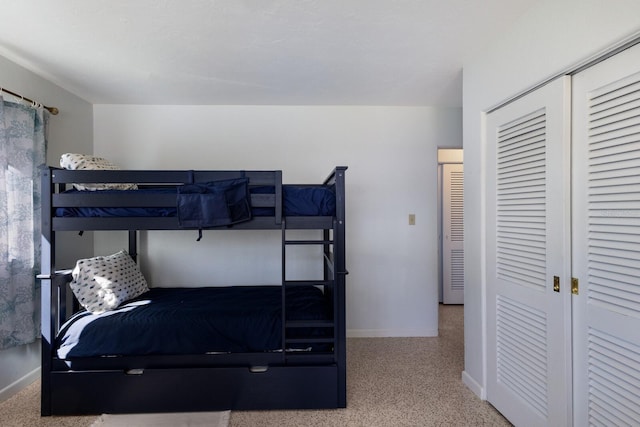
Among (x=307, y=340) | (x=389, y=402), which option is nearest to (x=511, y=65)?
(x=307, y=340)

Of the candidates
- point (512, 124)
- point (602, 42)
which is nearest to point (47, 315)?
point (512, 124)

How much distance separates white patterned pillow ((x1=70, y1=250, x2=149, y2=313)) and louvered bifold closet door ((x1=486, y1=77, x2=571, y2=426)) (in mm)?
2627

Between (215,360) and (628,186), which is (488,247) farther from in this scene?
(215,360)

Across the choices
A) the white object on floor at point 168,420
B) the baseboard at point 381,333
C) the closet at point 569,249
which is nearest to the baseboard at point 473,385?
the closet at point 569,249

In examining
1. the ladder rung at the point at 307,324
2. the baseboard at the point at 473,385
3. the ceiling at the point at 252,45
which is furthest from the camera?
the baseboard at the point at 473,385

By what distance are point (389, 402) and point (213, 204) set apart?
5.79 feet

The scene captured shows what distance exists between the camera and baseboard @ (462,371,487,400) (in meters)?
2.03

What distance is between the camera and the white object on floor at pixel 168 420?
5.92 feet

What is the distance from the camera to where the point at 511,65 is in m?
1.73

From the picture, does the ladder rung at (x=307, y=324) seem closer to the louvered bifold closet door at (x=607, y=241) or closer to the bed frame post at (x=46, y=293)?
the louvered bifold closet door at (x=607, y=241)

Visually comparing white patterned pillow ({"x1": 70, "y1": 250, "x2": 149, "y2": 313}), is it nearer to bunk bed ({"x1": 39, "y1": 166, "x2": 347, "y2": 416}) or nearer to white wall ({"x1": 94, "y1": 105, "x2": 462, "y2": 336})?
bunk bed ({"x1": 39, "y1": 166, "x2": 347, "y2": 416})

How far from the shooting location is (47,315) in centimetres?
190

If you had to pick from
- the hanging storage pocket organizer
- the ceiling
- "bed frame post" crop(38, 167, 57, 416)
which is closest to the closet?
the ceiling

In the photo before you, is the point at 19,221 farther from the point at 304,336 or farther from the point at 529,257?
the point at 529,257
